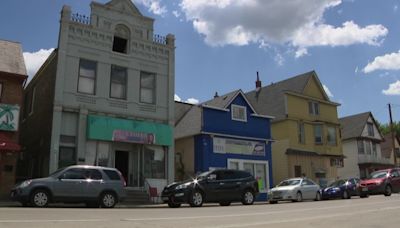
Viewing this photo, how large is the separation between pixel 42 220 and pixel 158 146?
51.1 ft

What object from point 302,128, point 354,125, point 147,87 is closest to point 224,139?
point 147,87

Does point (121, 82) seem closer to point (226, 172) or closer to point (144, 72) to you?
point (144, 72)

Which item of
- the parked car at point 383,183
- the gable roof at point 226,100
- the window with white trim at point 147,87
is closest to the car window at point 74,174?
the window with white trim at point 147,87

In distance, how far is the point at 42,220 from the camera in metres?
11.1

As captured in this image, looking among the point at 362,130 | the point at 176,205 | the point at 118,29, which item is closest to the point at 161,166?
the point at 176,205

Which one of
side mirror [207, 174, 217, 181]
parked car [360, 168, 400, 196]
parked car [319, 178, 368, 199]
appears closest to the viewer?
side mirror [207, 174, 217, 181]

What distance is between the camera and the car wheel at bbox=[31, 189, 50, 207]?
1706 centimetres

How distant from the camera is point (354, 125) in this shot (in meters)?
52.1

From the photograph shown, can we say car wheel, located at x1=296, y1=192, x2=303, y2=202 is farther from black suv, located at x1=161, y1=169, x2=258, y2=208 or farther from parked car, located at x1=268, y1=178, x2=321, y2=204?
black suv, located at x1=161, y1=169, x2=258, y2=208

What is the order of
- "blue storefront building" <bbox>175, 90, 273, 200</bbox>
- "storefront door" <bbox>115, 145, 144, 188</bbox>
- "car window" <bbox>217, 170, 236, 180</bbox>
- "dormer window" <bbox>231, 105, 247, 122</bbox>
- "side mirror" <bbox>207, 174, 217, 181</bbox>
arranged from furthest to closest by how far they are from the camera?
1. "dormer window" <bbox>231, 105, 247, 122</bbox>
2. "blue storefront building" <bbox>175, 90, 273, 200</bbox>
3. "storefront door" <bbox>115, 145, 144, 188</bbox>
4. "car window" <bbox>217, 170, 236, 180</bbox>
5. "side mirror" <bbox>207, 174, 217, 181</bbox>

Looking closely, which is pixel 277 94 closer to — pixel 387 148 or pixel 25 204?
pixel 25 204

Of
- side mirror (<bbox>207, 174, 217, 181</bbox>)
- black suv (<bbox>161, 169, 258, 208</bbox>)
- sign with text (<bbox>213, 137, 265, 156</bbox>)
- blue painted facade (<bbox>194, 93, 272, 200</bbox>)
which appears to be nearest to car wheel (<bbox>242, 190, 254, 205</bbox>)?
black suv (<bbox>161, 169, 258, 208</bbox>)

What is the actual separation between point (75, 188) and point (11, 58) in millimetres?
9434

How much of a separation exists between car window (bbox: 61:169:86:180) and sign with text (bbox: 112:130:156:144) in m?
5.90
